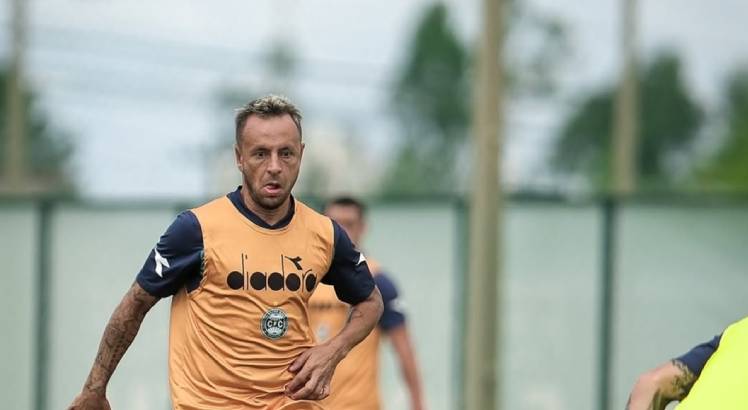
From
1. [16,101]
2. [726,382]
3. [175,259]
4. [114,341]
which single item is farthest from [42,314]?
[726,382]

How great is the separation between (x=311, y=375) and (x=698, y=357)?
142 centimetres

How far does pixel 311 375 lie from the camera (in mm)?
5547

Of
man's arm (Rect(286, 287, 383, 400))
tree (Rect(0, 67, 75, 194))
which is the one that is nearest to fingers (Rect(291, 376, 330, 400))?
man's arm (Rect(286, 287, 383, 400))

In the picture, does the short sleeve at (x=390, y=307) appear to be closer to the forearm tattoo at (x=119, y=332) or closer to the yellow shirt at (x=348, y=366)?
the yellow shirt at (x=348, y=366)

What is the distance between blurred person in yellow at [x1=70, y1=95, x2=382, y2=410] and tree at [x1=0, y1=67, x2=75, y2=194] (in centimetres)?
2203

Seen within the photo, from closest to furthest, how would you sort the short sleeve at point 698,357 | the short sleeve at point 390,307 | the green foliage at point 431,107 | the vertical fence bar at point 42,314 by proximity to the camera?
the short sleeve at point 698,357, the short sleeve at point 390,307, the vertical fence bar at point 42,314, the green foliage at point 431,107

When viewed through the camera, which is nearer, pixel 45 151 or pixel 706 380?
pixel 706 380

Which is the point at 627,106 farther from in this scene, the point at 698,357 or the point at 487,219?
the point at 698,357

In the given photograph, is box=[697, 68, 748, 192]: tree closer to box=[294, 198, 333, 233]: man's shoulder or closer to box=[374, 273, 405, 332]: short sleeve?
box=[374, 273, 405, 332]: short sleeve

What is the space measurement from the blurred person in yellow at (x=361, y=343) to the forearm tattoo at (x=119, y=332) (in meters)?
2.48

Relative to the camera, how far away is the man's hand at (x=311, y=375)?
5535mm

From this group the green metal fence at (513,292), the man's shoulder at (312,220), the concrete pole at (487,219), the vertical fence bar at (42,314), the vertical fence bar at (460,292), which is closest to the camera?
the man's shoulder at (312,220)

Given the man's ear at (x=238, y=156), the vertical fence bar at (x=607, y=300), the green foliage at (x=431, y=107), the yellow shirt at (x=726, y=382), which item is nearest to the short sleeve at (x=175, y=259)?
the man's ear at (x=238, y=156)

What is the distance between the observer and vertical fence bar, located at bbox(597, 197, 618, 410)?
12.3m
